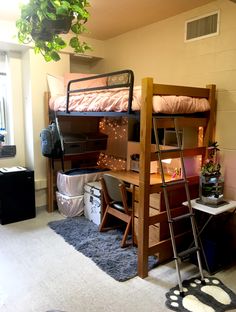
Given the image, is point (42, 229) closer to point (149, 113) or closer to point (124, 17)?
point (149, 113)

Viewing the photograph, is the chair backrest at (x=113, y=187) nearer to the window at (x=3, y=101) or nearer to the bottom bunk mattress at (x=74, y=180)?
the bottom bunk mattress at (x=74, y=180)

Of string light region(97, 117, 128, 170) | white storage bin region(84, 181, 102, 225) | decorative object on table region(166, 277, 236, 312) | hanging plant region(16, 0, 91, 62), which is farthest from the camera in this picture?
string light region(97, 117, 128, 170)

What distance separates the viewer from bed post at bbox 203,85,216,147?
2.66m

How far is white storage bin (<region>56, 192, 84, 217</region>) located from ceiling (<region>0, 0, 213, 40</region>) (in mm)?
2317

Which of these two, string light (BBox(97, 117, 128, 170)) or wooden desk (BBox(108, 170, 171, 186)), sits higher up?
string light (BBox(97, 117, 128, 170))

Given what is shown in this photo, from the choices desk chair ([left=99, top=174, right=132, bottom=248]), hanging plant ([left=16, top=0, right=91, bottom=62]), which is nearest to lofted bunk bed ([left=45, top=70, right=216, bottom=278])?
desk chair ([left=99, top=174, right=132, bottom=248])

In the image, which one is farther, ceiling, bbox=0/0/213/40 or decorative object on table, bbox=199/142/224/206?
ceiling, bbox=0/0/213/40

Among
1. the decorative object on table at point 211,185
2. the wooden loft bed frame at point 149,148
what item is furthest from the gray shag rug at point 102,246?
the decorative object on table at point 211,185

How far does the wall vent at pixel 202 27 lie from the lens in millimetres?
2705

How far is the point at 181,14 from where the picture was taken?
3025mm

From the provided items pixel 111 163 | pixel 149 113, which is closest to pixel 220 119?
pixel 149 113

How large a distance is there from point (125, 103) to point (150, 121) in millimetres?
344

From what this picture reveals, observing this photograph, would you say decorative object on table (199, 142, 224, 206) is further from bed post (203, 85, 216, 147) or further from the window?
the window

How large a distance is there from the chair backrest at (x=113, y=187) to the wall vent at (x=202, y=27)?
178 centimetres
